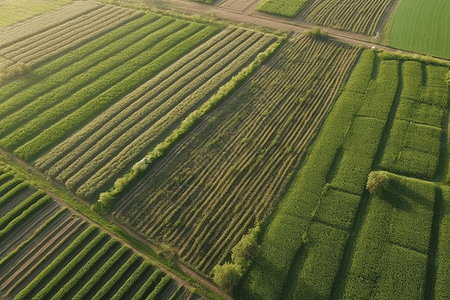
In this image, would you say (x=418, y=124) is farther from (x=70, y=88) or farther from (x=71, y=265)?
(x=70, y=88)

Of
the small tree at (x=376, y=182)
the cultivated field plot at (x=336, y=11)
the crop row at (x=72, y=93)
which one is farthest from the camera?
the cultivated field plot at (x=336, y=11)

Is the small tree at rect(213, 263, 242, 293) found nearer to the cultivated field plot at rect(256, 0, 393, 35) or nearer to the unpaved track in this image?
the unpaved track

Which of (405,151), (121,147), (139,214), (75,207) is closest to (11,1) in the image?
(121,147)

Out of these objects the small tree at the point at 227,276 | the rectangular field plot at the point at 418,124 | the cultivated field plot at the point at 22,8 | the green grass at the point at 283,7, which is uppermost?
the green grass at the point at 283,7

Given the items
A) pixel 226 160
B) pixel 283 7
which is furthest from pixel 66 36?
pixel 226 160

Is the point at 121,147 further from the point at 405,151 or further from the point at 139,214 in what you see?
the point at 405,151

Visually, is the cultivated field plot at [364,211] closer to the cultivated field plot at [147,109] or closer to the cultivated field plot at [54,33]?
the cultivated field plot at [147,109]

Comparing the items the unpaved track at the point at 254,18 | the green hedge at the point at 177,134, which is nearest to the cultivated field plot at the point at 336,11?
the unpaved track at the point at 254,18
